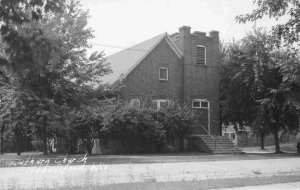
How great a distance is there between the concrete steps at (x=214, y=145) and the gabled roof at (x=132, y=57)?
22.4 ft

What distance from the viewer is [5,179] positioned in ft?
42.7

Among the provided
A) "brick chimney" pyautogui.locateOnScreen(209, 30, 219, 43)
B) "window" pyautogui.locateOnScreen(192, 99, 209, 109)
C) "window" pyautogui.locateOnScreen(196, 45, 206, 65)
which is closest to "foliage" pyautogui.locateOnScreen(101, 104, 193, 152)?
"window" pyautogui.locateOnScreen(192, 99, 209, 109)

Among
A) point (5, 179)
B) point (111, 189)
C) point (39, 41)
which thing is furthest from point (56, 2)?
point (5, 179)

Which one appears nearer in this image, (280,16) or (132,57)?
(280,16)

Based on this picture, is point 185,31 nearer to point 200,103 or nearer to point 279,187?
point 200,103

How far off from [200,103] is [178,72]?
3.13m

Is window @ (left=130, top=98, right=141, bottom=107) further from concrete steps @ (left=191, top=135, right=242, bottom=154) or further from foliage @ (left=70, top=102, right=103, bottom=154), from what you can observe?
concrete steps @ (left=191, top=135, right=242, bottom=154)

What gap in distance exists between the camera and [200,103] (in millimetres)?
33938

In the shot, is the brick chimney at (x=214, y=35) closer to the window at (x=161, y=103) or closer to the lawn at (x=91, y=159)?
the window at (x=161, y=103)

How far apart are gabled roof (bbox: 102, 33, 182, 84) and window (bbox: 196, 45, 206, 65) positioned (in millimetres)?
1824

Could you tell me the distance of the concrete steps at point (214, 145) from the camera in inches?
1131

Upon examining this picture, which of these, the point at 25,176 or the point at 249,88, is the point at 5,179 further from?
the point at 249,88

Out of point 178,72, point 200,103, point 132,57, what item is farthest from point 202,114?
point 132,57

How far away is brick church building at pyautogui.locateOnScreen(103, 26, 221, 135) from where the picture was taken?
31.0m
